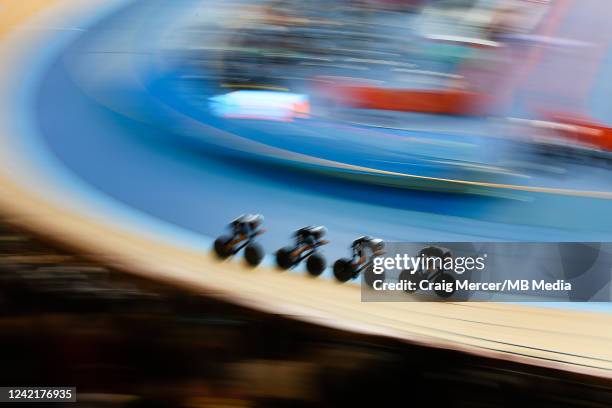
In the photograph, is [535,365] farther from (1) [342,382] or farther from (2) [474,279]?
(1) [342,382]

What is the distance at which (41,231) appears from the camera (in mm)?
1372

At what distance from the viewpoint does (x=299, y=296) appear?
4.30 feet

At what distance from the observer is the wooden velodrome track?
4.17ft

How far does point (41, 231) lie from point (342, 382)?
0.58m

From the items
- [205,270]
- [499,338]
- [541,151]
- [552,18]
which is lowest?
[499,338]

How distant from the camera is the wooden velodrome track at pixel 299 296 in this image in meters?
1.27

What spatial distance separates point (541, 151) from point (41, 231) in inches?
33.8

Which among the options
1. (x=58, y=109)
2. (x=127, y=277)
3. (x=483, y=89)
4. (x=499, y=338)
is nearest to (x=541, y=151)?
(x=483, y=89)

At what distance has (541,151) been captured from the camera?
49.8 inches

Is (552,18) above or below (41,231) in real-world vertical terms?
above

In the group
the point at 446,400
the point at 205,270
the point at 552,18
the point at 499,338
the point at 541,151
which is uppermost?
the point at 552,18

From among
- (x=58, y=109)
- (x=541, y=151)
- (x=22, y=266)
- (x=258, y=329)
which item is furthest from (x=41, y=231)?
(x=541, y=151)

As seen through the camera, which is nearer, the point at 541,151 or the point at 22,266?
the point at 541,151

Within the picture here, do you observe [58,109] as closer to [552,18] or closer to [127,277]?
[127,277]
